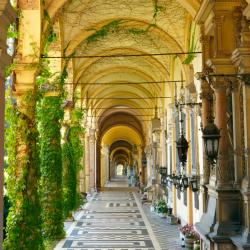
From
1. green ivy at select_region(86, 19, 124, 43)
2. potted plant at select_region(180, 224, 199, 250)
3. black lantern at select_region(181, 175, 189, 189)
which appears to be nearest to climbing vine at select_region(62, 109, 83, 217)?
green ivy at select_region(86, 19, 124, 43)

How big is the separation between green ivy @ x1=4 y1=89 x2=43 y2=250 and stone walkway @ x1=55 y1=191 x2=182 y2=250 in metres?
3.40

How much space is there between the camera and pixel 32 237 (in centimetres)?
992

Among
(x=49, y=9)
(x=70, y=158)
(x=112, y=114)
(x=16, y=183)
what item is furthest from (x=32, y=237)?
(x=112, y=114)

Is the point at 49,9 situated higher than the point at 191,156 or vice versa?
the point at 49,9

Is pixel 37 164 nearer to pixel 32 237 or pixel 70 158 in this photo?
pixel 32 237

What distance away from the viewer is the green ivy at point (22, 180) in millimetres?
9820

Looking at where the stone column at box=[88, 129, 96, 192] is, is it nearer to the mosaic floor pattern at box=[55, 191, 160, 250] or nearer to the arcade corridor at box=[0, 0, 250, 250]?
the arcade corridor at box=[0, 0, 250, 250]

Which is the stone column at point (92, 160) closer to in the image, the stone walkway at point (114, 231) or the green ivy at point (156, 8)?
the stone walkway at point (114, 231)

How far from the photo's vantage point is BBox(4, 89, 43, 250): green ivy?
32.2ft

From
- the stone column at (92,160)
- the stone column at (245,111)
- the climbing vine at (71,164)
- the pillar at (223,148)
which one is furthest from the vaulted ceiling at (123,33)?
the stone column at (92,160)

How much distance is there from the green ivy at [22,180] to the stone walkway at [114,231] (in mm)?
3401

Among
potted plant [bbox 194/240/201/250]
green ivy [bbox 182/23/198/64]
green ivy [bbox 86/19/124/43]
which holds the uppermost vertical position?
green ivy [bbox 86/19/124/43]

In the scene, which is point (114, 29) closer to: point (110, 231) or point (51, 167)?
point (51, 167)

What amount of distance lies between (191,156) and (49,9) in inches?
238
